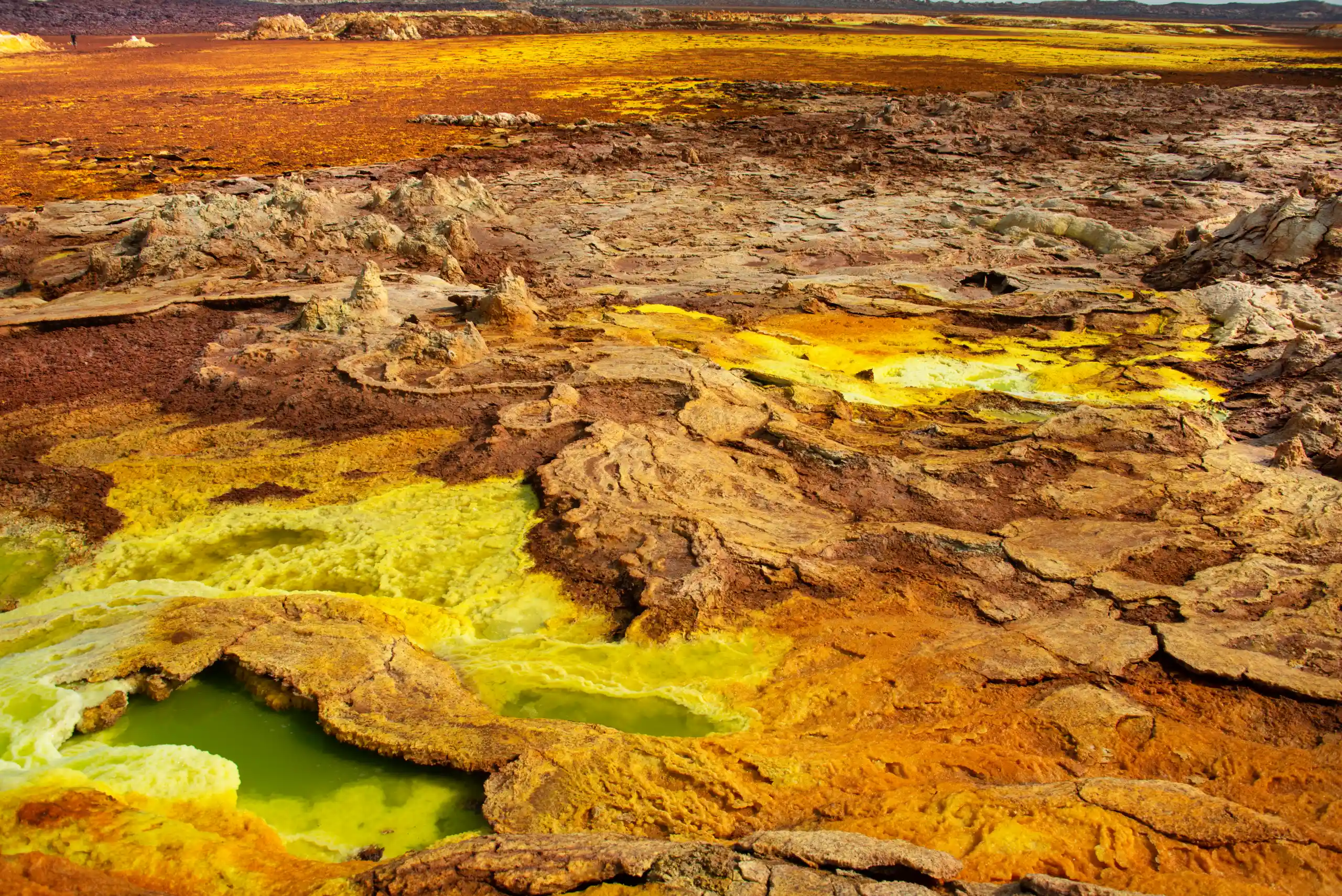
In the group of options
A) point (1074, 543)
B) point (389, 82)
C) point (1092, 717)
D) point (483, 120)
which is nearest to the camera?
point (1092, 717)

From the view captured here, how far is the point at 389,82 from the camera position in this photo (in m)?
28.3

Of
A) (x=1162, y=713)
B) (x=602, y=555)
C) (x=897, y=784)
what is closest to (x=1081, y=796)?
(x=897, y=784)

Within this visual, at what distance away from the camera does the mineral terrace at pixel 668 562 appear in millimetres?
2771

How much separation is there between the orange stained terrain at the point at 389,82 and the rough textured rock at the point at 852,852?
48.8 ft

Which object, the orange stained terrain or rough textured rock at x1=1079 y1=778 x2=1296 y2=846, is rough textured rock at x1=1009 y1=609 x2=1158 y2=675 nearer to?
rough textured rock at x1=1079 y1=778 x2=1296 y2=846

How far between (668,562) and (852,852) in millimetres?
2219

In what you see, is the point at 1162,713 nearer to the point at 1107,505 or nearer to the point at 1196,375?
the point at 1107,505

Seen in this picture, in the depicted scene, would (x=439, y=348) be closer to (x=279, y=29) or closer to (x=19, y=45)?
(x=19, y=45)

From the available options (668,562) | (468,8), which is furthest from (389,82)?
(468,8)

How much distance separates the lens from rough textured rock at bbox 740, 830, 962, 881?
7.97 feet

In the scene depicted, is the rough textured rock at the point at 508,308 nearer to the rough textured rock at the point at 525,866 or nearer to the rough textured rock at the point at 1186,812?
the rough textured rock at the point at 525,866

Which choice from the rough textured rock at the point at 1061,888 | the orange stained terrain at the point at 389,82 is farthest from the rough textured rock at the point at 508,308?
the orange stained terrain at the point at 389,82

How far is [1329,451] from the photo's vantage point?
18.5 ft

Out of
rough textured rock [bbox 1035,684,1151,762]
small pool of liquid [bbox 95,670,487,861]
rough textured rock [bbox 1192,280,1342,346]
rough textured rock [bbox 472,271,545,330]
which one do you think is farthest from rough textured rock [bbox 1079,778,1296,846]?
rough textured rock [bbox 1192,280,1342,346]
